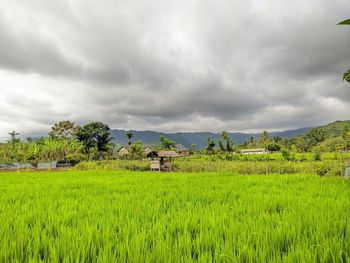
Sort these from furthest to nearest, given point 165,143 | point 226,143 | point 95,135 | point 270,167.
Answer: point 165,143 < point 226,143 < point 95,135 < point 270,167

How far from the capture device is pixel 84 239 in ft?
7.52

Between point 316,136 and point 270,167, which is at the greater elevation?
point 316,136

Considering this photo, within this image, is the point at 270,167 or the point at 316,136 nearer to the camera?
the point at 270,167

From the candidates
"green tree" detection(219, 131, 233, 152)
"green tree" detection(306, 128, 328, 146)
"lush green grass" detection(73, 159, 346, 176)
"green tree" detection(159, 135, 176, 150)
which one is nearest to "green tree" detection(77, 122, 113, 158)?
"green tree" detection(159, 135, 176, 150)

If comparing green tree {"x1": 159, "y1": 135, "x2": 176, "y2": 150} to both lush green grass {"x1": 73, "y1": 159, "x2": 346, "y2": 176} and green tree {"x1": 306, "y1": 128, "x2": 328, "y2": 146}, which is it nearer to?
lush green grass {"x1": 73, "y1": 159, "x2": 346, "y2": 176}

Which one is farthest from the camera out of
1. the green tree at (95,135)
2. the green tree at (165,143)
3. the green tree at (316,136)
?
the green tree at (316,136)

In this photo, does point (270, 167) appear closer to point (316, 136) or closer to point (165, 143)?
point (165, 143)

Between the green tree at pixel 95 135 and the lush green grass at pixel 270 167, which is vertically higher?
the green tree at pixel 95 135

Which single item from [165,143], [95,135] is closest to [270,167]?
[95,135]

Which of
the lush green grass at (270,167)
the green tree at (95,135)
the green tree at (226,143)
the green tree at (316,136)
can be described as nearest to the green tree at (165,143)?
the green tree at (226,143)

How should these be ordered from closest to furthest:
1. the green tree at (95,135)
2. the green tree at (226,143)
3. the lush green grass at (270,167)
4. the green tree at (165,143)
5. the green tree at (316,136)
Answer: the lush green grass at (270,167) < the green tree at (95,135) < the green tree at (226,143) < the green tree at (165,143) < the green tree at (316,136)

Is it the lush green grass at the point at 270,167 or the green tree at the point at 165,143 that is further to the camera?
the green tree at the point at 165,143

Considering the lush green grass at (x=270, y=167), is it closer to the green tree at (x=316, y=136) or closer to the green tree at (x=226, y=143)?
the green tree at (x=226, y=143)

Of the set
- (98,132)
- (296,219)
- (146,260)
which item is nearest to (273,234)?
(296,219)
